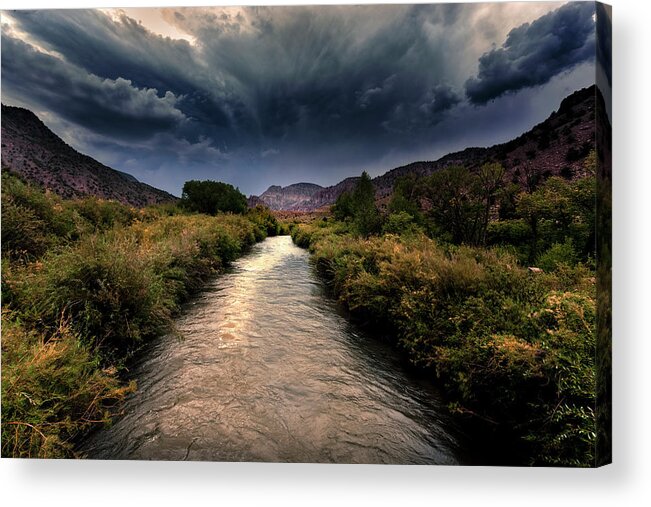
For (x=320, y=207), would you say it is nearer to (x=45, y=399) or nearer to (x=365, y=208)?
(x=365, y=208)

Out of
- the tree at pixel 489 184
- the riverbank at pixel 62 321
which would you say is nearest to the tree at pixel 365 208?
the tree at pixel 489 184

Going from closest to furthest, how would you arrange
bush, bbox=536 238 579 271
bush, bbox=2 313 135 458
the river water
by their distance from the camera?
bush, bbox=2 313 135 458 → the river water → bush, bbox=536 238 579 271

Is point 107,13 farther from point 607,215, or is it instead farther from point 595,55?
point 607,215

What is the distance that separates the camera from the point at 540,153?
14.2ft

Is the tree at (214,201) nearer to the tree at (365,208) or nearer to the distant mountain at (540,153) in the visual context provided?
the tree at (365,208)

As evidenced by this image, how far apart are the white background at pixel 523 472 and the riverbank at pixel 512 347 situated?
1.51ft

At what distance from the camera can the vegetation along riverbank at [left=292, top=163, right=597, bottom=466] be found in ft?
9.34

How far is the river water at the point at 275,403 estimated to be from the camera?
2.94m

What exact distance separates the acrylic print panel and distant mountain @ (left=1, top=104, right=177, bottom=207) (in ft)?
0.12

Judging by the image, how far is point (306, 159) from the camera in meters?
5.16

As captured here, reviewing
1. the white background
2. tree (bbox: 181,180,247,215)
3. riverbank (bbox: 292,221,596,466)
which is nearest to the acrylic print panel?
riverbank (bbox: 292,221,596,466)

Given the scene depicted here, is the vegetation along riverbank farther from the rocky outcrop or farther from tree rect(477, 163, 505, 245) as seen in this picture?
the rocky outcrop

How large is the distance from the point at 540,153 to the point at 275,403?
4.88m

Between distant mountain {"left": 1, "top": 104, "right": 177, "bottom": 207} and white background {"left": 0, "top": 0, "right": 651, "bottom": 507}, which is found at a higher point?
distant mountain {"left": 1, "top": 104, "right": 177, "bottom": 207}
